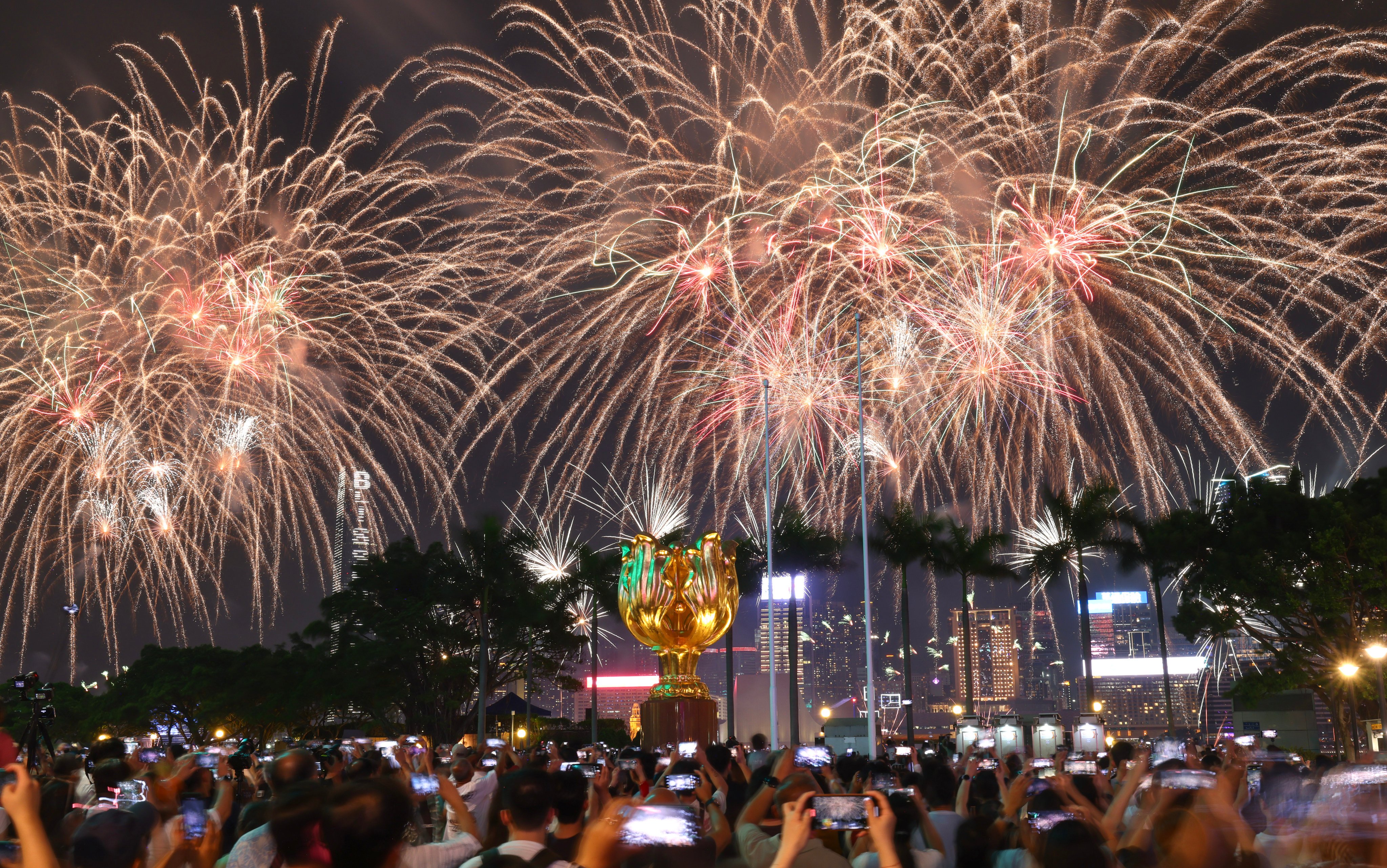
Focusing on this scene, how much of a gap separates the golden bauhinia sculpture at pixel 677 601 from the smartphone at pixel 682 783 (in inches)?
743

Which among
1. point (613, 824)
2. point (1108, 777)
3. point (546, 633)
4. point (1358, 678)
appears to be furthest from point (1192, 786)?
point (546, 633)

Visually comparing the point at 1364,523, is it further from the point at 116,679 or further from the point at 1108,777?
the point at 116,679

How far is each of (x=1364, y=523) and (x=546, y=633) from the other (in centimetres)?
3214

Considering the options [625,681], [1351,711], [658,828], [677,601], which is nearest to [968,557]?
[1351,711]

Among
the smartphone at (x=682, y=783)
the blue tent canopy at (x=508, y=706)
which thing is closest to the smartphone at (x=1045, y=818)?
the smartphone at (x=682, y=783)

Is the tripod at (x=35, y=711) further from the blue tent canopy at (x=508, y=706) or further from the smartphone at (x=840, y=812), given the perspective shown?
the blue tent canopy at (x=508, y=706)

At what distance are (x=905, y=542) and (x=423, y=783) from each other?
4224 centimetres

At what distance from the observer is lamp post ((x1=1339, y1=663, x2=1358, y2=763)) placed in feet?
114

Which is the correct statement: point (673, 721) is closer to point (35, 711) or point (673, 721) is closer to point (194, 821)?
point (35, 711)

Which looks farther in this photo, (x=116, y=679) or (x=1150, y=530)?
(x=116, y=679)

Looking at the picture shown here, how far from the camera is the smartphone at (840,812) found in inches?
195

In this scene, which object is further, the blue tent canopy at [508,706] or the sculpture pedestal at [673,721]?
the blue tent canopy at [508,706]

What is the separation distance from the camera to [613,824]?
3875 millimetres

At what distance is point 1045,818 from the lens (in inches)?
246
